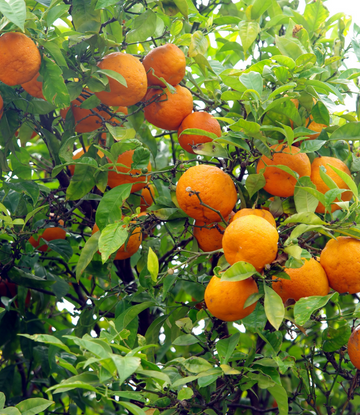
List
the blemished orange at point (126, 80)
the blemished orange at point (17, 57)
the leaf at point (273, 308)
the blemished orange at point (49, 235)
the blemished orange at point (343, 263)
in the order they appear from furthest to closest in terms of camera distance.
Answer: the blemished orange at point (49, 235), the blemished orange at point (126, 80), the blemished orange at point (17, 57), the blemished orange at point (343, 263), the leaf at point (273, 308)

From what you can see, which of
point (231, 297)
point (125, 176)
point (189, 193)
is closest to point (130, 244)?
point (125, 176)

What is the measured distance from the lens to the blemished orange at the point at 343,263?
1194 millimetres

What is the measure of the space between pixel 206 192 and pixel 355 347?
65 cm

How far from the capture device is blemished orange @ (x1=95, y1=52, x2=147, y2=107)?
1428mm

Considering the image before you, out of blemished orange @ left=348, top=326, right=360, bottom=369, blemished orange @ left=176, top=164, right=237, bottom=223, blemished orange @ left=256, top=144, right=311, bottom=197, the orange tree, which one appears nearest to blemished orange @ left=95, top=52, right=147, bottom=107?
the orange tree

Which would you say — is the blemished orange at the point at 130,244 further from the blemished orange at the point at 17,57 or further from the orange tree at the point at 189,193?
the blemished orange at the point at 17,57

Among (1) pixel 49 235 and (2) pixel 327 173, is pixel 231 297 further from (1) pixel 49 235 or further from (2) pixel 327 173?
(1) pixel 49 235

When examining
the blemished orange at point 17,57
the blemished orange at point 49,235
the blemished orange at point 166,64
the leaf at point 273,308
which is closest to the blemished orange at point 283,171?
the leaf at point 273,308

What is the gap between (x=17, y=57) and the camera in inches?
51.4

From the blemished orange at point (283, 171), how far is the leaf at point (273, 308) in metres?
0.35

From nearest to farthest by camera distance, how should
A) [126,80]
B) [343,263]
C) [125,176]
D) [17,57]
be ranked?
[343,263]
[17,57]
[126,80]
[125,176]

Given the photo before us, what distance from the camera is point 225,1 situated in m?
2.10

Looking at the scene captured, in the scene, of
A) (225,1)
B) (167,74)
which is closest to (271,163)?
(167,74)

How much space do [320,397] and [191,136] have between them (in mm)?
1448
